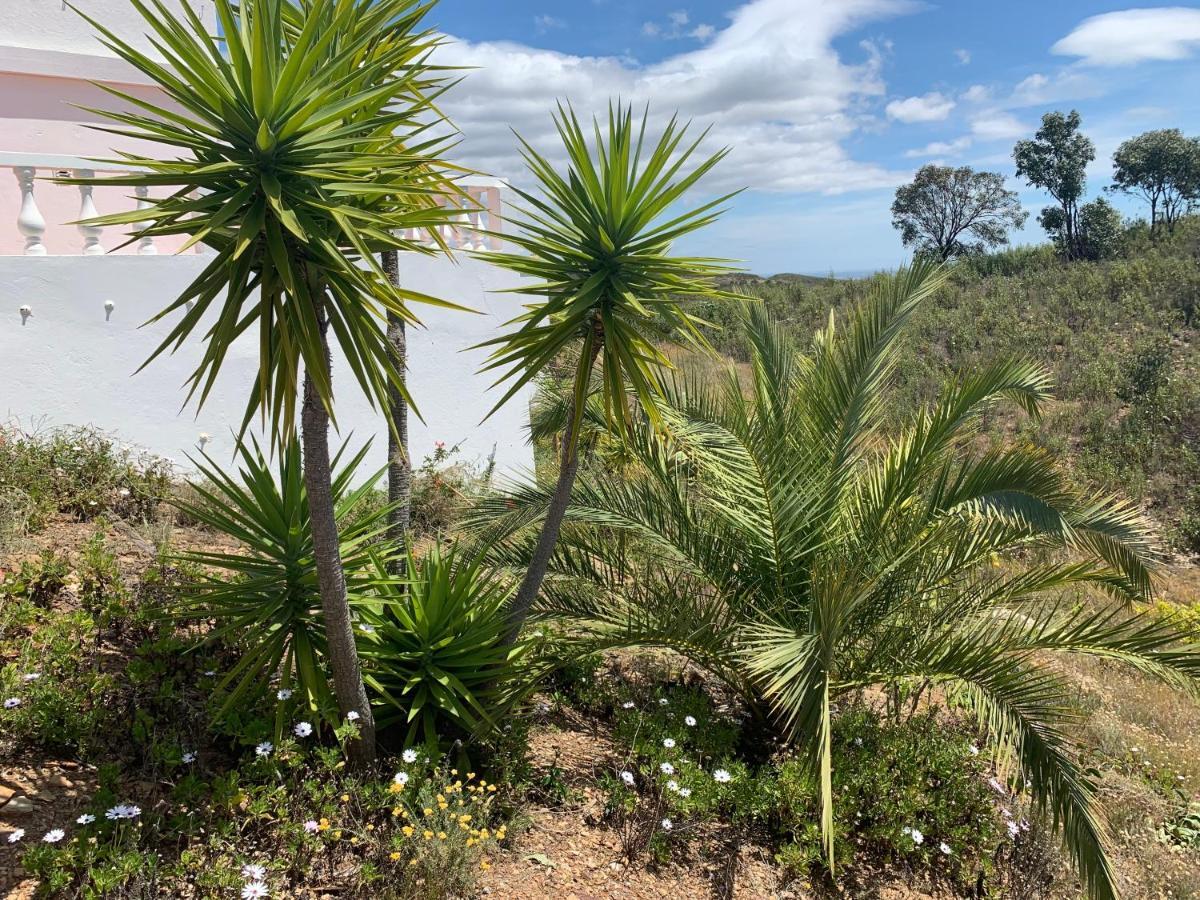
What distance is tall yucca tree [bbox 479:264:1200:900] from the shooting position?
3826mm

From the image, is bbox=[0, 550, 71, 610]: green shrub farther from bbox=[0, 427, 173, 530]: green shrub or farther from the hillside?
the hillside

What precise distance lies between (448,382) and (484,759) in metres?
5.06

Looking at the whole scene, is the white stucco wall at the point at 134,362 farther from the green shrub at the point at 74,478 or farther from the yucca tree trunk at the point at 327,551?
the yucca tree trunk at the point at 327,551

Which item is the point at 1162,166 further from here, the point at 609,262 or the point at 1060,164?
the point at 609,262

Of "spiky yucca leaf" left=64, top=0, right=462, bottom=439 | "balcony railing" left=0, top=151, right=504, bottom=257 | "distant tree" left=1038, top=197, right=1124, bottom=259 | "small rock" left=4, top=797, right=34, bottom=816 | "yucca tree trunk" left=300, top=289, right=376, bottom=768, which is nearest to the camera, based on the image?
"spiky yucca leaf" left=64, top=0, right=462, bottom=439

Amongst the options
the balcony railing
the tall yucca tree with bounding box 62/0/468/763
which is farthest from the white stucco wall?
Answer: the tall yucca tree with bounding box 62/0/468/763

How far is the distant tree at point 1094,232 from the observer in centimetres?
2272

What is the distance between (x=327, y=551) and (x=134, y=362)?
4.78 m

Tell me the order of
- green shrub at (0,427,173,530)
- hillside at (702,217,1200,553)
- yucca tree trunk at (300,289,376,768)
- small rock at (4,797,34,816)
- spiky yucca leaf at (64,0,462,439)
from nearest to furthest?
spiky yucca leaf at (64,0,462,439) → small rock at (4,797,34,816) → yucca tree trunk at (300,289,376,768) → green shrub at (0,427,173,530) → hillside at (702,217,1200,553)

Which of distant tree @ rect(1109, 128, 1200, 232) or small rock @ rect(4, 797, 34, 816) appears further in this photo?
distant tree @ rect(1109, 128, 1200, 232)

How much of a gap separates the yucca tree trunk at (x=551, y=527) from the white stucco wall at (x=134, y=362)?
79.7 inches

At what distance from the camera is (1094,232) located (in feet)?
79.3

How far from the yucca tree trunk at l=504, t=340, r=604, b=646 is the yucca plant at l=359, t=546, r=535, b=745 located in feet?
0.31

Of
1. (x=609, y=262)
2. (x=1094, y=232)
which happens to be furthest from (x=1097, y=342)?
(x=609, y=262)
